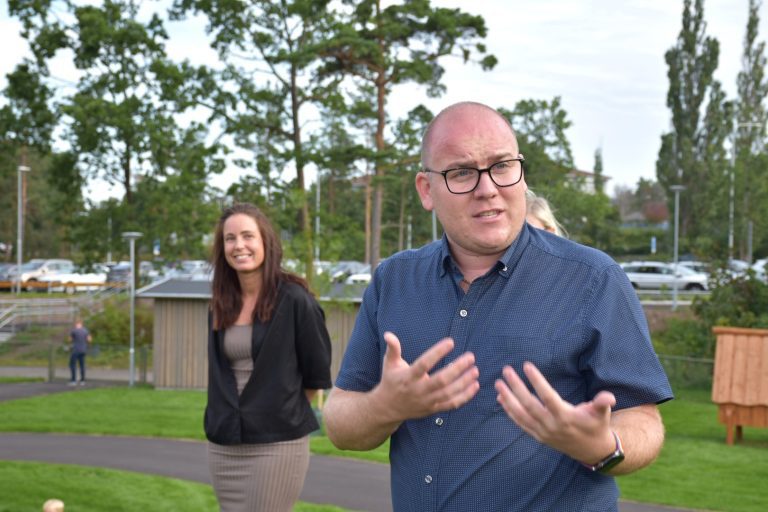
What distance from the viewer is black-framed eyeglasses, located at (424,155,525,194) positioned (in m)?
2.72

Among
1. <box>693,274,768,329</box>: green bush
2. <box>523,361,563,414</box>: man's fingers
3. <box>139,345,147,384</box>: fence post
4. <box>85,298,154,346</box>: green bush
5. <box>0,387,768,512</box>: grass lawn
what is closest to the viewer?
<box>523,361,563,414</box>: man's fingers

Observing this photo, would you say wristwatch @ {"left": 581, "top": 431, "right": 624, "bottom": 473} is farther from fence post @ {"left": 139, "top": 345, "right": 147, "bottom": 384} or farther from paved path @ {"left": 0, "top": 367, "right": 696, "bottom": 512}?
fence post @ {"left": 139, "top": 345, "right": 147, "bottom": 384}

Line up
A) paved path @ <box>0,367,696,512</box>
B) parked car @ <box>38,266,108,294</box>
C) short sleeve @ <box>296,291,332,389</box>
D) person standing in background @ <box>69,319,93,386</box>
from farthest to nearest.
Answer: parked car @ <box>38,266,108,294</box>
person standing in background @ <box>69,319,93,386</box>
paved path @ <box>0,367,696,512</box>
short sleeve @ <box>296,291,332,389</box>

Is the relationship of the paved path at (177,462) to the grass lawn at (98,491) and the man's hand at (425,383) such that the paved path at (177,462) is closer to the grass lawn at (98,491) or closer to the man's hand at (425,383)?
the grass lawn at (98,491)

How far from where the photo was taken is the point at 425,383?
90.4 inches

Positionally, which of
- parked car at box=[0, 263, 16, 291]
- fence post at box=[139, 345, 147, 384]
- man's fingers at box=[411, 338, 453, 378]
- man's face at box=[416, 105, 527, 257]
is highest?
man's face at box=[416, 105, 527, 257]

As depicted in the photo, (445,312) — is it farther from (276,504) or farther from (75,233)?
(75,233)

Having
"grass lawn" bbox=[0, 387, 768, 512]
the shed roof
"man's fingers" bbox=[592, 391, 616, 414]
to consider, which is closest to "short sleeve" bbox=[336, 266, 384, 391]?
"man's fingers" bbox=[592, 391, 616, 414]

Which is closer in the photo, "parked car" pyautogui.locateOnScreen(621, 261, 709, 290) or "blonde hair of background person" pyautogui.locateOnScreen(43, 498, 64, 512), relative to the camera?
"blonde hair of background person" pyautogui.locateOnScreen(43, 498, 64, 512)

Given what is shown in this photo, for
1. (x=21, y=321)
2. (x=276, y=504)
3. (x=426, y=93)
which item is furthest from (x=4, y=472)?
(x=21, y=321)

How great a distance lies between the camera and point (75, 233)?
37688 mm

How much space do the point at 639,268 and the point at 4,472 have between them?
144 feet

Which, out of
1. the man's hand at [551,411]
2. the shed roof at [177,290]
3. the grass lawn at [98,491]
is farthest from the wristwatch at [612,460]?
the shed roof at [177,290]

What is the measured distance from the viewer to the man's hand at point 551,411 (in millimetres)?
2160
